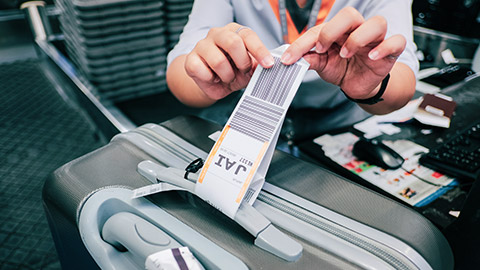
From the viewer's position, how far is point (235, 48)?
512mm

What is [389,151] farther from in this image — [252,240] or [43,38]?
[43,38]

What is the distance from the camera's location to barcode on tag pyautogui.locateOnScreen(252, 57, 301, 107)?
47 cm

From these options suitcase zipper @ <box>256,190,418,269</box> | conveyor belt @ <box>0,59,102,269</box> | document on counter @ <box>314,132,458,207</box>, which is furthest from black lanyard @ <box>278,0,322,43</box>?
conveyor belt @ <box>0,59,102,269</box>

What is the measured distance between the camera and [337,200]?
0.53 m

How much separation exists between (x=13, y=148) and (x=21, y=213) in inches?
22.9

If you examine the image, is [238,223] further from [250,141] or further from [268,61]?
[268,61]

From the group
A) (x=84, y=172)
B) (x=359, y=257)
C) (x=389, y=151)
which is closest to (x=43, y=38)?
(x=84, y=172)

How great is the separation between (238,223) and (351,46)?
0.30 m

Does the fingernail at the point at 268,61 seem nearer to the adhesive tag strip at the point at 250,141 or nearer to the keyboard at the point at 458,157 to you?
Result: the adhesive tag strip at the point at 250,141

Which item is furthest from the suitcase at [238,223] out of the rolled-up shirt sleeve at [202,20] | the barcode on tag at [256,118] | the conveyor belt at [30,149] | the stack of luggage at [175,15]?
the stack of luggage at [175,15]

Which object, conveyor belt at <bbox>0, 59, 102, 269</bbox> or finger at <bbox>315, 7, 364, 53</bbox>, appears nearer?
finger at <bbox>315, 7, 364, 53</bbox>

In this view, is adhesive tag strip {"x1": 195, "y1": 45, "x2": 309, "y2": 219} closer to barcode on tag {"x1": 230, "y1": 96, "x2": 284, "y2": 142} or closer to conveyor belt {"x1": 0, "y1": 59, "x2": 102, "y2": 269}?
barcode on tag {"x1": 230, "y1": 96, "x2": 284, "y2": 142}

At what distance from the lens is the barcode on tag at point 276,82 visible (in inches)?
18.5

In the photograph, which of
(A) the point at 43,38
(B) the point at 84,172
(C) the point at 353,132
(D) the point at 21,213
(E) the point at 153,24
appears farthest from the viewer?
(A) the point at 43,38
